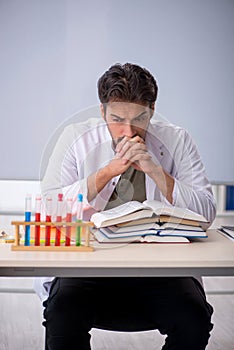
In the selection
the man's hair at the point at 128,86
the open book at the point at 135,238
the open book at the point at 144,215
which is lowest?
the open book at the point at 135,238

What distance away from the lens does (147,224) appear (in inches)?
72.7

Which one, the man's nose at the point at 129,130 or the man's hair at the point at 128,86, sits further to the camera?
the man's hair at the point at 128,86

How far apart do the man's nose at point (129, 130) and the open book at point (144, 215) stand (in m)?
0.19

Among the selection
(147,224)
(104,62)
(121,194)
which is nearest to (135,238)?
(147,224)

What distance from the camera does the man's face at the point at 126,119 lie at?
1838 mm

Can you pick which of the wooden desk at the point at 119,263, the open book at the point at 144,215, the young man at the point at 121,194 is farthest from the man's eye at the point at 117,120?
the wooden desk at the point at 119,263

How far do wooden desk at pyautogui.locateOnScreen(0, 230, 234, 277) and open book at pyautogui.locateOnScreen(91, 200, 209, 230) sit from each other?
0.28ft

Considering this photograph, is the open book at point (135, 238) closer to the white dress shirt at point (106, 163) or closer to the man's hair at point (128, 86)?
the white dress shirt at point (106, 163)

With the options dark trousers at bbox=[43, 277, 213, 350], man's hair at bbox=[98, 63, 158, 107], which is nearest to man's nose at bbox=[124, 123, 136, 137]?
man's hair at bbox=[98, 63, 158, 107]

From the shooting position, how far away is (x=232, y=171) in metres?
3.83

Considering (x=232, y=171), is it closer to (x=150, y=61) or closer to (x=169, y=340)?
(x=150, y=61)

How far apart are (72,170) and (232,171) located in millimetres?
1921

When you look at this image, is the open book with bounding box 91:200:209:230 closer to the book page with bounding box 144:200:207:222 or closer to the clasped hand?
the book page with bounding box 144:200:207:222

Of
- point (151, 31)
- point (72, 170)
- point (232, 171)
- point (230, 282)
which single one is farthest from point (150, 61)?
point (72, 170)
